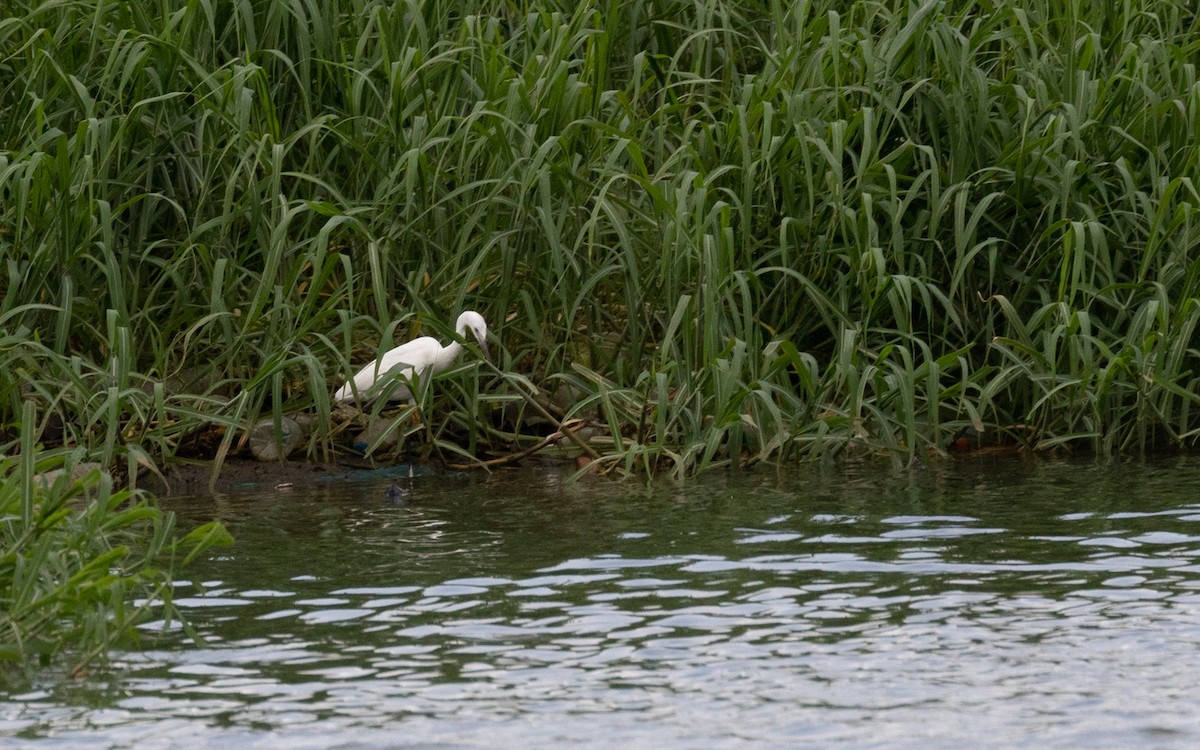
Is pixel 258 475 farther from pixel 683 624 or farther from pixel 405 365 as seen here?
pixel 683 624

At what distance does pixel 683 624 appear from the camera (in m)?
5.02

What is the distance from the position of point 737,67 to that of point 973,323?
1.93 meters

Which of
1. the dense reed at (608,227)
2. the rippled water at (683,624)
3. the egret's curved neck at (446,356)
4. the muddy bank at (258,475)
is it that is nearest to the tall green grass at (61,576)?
the rippled water at (683,624)

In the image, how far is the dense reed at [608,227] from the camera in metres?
7.71

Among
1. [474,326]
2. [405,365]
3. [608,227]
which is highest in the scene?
[608,227]

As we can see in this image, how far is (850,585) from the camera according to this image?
547 centimetres

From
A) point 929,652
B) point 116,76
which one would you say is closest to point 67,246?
point 116,76

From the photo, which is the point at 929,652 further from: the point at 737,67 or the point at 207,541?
the point at 737,67

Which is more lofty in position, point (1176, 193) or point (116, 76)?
point (116, 76)

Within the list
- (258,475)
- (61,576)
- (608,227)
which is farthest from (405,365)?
(61,576)

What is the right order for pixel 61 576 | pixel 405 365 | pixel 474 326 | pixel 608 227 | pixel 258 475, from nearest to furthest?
pixel 61 576 → pixel 405 365 → pixel 474 326 → pixel 258 475 → pixel 608 227

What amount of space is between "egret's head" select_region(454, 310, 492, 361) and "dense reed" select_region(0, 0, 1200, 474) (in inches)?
6.6

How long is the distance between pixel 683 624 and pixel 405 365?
2872 mm

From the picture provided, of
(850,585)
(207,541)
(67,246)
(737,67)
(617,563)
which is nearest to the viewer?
(207,541)
